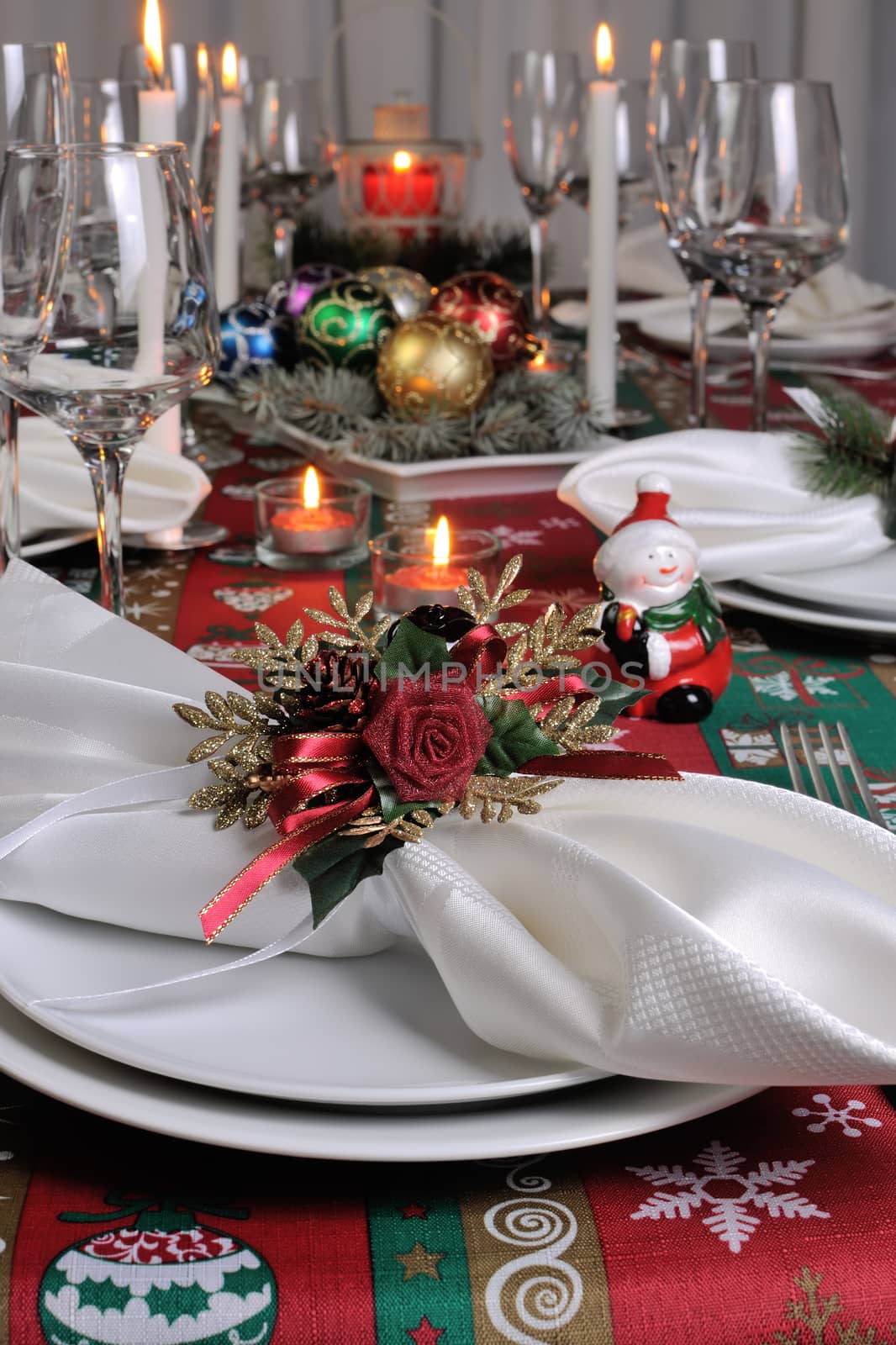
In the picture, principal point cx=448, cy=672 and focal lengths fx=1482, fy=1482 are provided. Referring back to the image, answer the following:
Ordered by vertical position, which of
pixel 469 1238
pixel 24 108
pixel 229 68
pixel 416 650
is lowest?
pixel 469 1238

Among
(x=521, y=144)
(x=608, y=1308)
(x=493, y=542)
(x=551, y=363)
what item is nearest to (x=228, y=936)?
(x=608, y=1308)

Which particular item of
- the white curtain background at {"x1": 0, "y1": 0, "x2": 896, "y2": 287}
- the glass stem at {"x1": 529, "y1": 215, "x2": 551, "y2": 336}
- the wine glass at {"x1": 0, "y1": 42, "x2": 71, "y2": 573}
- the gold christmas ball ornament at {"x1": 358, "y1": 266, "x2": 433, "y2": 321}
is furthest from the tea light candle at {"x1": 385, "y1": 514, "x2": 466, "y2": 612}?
the white curtain background at {"x1": 0, "y1": 0, "x2": 896, "y2": 287}

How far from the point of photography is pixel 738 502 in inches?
34.5

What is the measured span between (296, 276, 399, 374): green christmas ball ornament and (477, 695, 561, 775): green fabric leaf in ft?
2.55

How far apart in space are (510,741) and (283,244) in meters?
1.31

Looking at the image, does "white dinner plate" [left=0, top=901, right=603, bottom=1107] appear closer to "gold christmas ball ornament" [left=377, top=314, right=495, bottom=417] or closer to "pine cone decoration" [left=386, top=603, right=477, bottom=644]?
"pine cone decoration" [left=386, top=603, right=477, bottom=644]

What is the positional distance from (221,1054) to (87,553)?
60 cm

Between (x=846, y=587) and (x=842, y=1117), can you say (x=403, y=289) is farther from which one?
→ (x=842, y=1117)

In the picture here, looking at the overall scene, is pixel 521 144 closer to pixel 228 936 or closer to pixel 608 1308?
pixel 228 936

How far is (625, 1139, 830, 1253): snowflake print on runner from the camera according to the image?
38 cm

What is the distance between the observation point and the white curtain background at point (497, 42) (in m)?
2.79

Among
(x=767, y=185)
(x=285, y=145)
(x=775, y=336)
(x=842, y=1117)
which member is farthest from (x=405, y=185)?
(x=842, y=1117)

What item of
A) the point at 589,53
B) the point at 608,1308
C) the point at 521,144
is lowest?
the point at 608,1308

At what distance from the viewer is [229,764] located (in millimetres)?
476
